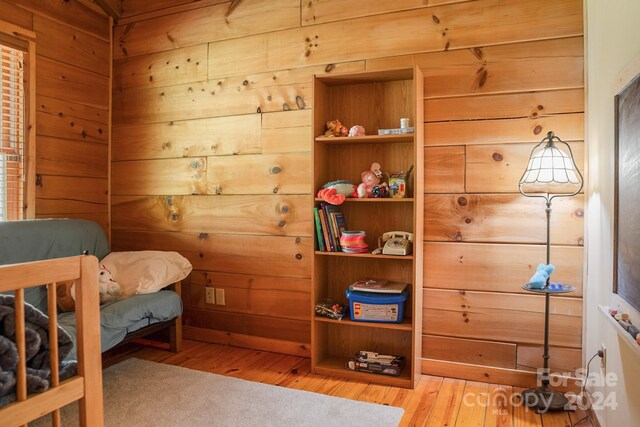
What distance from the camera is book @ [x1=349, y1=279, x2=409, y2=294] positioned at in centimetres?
253

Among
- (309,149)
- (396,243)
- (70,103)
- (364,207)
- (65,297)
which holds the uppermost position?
(70,103)

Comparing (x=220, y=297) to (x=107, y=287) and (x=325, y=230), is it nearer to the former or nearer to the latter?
(x=107, y=287)

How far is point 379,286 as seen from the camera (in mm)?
2572

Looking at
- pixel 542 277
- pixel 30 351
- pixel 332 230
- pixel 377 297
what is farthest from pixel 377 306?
pixel 30 351

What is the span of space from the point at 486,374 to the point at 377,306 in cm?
70

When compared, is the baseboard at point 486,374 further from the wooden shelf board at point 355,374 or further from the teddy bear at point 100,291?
the teddy bear at point 100,291

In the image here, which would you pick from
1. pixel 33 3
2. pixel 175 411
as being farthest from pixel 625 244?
pixel 33 3

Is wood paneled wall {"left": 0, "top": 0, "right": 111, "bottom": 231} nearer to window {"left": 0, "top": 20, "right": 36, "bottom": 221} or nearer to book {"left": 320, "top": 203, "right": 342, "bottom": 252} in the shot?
window {"left": 0, "top": 20, "right": 36, "bottom": 221}

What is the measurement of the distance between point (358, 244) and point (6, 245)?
1925 mm

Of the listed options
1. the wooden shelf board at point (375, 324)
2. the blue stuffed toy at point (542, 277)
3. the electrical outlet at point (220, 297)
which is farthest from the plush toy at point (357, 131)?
the electrical outlet at point (220, 297)

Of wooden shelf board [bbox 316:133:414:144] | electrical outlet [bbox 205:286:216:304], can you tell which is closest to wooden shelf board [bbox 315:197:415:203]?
wooden shelf board [bbox 316:133:414:144]

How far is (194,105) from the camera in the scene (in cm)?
329

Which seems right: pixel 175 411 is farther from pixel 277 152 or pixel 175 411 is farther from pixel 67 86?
pixel 67 86

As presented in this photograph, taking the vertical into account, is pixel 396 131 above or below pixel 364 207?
above
